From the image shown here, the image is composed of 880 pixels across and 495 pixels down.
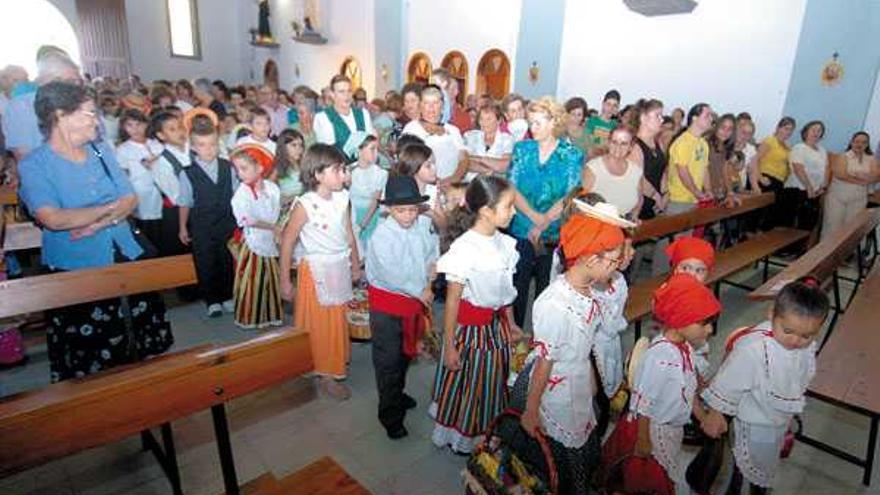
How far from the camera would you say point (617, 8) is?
346 inches

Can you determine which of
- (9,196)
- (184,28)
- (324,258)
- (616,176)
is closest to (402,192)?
(324,258)

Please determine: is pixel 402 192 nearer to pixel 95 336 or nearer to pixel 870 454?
pixel 95 336

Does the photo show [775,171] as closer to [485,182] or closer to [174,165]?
[485,182]

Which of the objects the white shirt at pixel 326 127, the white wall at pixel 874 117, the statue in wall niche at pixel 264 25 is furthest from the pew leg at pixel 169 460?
the statue in wall niche at pixel 264 25

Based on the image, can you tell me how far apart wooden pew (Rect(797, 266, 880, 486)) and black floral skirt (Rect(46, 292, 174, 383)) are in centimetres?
345

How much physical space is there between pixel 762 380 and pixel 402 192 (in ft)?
5.78

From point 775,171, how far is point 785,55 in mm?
1836

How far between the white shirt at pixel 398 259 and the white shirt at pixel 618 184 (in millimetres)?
1872

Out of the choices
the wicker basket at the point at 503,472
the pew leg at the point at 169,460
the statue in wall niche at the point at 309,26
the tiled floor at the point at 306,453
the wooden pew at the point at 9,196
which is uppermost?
the statue in wall niche at the point at 309,26

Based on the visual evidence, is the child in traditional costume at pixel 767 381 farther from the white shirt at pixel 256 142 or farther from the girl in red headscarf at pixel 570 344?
the white shirt at pixel 256 142

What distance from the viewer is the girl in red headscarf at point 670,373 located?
2.00m

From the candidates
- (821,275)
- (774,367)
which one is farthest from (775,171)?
(774,367)

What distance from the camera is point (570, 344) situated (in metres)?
2.03

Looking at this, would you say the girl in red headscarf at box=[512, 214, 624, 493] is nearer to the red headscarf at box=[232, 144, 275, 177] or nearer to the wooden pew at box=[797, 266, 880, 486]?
the wooden pew at box=[797, 266, 880, 486]
